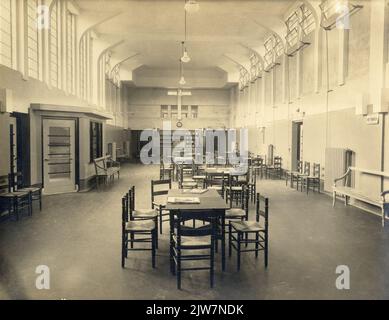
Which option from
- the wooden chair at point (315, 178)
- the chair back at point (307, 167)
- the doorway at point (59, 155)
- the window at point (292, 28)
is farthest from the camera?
the window at point (292, 28)

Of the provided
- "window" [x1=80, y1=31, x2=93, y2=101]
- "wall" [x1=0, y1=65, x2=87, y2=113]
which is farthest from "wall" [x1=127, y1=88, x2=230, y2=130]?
"wall" [x1=0, y1=65, x2=87, y2=113]

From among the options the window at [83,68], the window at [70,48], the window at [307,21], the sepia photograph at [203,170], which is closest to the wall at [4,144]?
the sepia photograph at [203,170]

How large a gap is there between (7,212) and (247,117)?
1428cm

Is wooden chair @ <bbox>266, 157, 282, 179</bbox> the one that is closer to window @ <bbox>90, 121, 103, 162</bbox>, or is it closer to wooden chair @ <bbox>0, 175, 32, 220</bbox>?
window @ <bbox>90, 121, 103, 162</bbox>

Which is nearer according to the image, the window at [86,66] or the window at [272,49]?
the window at [86,66]

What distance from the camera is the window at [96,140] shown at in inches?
442

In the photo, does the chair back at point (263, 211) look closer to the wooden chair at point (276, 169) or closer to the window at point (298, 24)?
the window at point (298, 24)

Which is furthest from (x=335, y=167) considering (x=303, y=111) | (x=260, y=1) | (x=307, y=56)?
(x=260, y=1)

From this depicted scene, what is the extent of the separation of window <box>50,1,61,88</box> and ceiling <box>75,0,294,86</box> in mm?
847

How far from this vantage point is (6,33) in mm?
7379

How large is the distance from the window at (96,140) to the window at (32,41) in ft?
8.77
